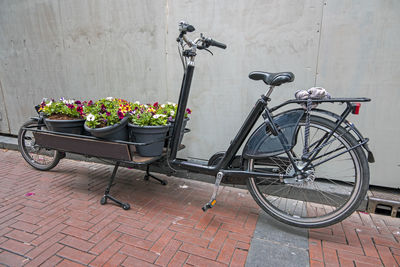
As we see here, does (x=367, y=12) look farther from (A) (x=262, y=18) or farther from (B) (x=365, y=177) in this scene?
(B) (x=365, y=177)

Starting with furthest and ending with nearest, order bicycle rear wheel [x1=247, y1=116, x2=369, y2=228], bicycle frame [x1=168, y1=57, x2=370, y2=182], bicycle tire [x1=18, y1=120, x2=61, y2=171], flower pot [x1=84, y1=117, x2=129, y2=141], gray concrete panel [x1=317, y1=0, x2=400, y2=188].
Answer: bicycle tire [x1=18, y1=120, x2=61, y2=171] → gray concrete panel [x1=317, y1=0, x2=400, y2=188] → flower pot [x1=84, y1=117, x2=129, y2=141] → bicycle frame [x1=168, y1=57, x2=370, y2=182] → bicycle rear wheel [x1=247, y1=116, x2=369, y2=228]

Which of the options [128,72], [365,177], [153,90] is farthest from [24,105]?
[365,177]

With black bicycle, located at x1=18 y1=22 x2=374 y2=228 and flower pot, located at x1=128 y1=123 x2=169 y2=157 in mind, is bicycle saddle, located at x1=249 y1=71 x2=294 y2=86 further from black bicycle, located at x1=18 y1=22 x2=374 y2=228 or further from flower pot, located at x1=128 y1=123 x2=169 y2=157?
flower pot, located at x1=128 y1=123 x2=169 y2=157

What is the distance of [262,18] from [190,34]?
3.24 ft

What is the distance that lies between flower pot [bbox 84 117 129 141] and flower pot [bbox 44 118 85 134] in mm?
366

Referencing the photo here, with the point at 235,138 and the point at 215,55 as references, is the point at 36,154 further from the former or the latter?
the point at 235,138

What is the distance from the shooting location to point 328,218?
213 cm

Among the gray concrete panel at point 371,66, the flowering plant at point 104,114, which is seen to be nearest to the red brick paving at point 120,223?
the flowering plant at point 104,114

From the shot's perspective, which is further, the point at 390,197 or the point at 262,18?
the point at 262,18

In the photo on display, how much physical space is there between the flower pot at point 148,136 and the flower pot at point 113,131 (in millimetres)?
67

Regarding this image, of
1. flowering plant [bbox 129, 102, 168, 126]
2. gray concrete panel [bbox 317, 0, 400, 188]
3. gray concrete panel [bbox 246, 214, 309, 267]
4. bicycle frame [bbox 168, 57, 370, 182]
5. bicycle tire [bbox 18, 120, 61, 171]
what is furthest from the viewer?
bicycle tire [bbox 18, 120, 61, 171]

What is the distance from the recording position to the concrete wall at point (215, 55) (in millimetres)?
2664

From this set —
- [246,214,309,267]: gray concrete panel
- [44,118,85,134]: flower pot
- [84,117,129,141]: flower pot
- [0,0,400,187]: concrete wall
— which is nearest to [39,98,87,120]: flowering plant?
[44,118,85,134]: flower pot

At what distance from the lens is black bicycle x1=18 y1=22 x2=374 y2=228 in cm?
204
